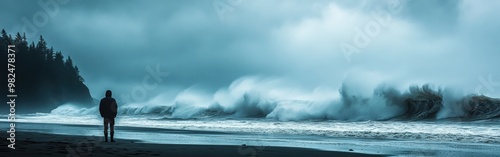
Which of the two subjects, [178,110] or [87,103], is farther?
[87,103]

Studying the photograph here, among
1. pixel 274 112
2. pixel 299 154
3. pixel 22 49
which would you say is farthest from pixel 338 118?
pixel 22 49

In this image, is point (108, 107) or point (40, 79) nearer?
point (108, 107)

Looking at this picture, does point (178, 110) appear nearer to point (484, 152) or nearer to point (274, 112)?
point (274, 112)

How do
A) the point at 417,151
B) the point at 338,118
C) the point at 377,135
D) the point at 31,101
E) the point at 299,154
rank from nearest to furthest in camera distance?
the point at 299,154
the point at 417,151
the point at 377,135
the point at 338,118
the point at 31,101

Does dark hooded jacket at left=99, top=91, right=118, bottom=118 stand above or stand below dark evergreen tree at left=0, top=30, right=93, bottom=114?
below

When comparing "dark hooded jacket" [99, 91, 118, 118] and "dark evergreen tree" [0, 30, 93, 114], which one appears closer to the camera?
"dark hooded jacket" [99, 91, 118, 118]

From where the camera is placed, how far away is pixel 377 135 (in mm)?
15734

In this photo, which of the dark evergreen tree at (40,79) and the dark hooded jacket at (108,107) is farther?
the dark evergreen tree at (40,79)

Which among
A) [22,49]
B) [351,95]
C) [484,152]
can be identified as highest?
[22,49]

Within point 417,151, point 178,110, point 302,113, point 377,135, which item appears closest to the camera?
point 417,151

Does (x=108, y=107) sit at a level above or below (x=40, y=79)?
below

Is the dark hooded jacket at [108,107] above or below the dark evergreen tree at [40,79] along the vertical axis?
below

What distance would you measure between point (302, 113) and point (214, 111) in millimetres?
9900

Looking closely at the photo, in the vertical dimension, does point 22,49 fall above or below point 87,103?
above
